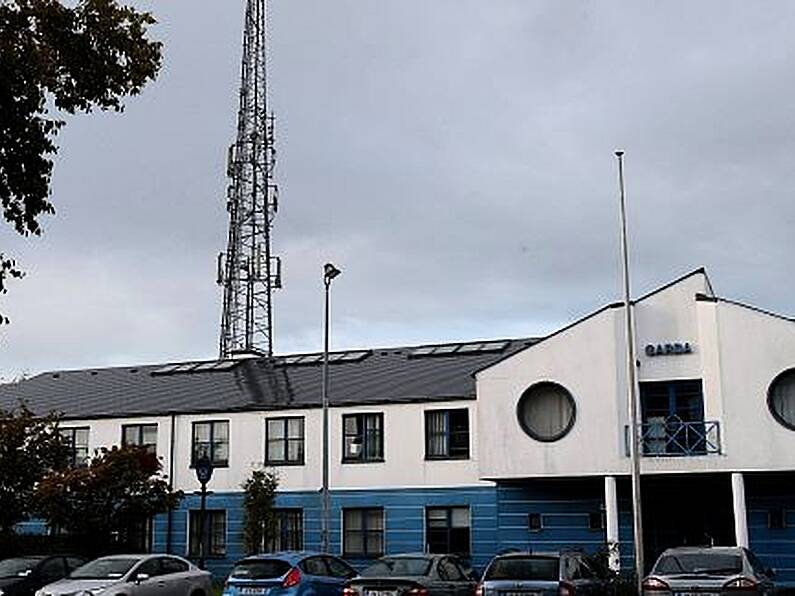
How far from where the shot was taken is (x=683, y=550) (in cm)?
2119

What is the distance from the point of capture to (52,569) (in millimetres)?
27734

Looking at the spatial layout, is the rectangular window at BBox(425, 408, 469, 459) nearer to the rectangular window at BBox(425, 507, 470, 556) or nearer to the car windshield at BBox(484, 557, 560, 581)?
the rectangular window at BBox(425, 507, 470, 556)

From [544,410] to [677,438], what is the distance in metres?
3.80

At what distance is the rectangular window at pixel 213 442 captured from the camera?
4288 centimetres

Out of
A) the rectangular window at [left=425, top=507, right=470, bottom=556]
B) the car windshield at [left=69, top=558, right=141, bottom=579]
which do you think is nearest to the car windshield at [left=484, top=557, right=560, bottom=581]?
the car windshield at [left=69, top=558, right=141, bottom=579]

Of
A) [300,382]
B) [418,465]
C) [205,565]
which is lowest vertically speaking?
[205,565]

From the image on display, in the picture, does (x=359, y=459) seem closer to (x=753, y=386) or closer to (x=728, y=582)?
(x=753, y=386)

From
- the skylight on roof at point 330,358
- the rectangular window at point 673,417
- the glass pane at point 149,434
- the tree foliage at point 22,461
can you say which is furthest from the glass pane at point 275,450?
the rectangular window at point 673,417

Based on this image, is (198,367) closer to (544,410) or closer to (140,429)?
(140,429)

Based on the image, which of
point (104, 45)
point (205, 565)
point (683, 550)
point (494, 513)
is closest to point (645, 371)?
point (494, 513)

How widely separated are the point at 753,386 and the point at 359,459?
1344 cm

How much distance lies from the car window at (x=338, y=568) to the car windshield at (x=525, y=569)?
4.32 meters

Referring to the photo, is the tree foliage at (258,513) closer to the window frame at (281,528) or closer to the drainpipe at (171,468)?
the window frame at (281,528)

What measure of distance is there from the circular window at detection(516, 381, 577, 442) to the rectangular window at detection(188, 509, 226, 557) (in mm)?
12197
